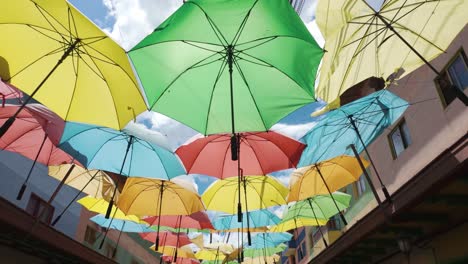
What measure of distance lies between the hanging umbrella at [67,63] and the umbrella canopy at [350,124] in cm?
462

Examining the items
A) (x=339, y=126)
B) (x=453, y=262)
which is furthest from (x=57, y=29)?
(x=453, y=262)

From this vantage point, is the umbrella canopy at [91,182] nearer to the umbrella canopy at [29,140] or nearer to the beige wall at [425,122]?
the umbrella canopy at [29,140]

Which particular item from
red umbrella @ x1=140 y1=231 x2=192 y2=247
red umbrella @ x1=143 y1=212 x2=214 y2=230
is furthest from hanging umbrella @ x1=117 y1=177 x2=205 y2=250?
red umbrella @ x1=140 y1=231 x2=192 y2=247

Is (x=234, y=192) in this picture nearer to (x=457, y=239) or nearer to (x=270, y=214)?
(x=270, y=214)

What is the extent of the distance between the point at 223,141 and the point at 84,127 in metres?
3.77

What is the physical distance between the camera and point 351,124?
28.8ft

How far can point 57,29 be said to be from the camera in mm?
5926

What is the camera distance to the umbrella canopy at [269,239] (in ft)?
59.0

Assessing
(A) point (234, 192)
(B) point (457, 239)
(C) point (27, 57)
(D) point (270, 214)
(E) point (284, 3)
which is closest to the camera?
(E) point (284, 3)

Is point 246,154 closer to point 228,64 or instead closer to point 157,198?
point 228,64

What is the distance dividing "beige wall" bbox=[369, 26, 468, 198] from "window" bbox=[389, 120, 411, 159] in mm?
255

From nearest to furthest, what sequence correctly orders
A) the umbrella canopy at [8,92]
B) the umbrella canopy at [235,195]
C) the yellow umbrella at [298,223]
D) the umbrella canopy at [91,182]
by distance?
1. the umbrella canopy at [8,92]
2. the umbrella canopy at [91,182]
3. the umbrella canopy at [235,195]
4. the yellow umbrella at [298,223]

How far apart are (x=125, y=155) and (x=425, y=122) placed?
30.0 feet

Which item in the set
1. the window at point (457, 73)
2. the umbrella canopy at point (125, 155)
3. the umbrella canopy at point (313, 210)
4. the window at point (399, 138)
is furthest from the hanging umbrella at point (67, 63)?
the window at point (399, 138)
